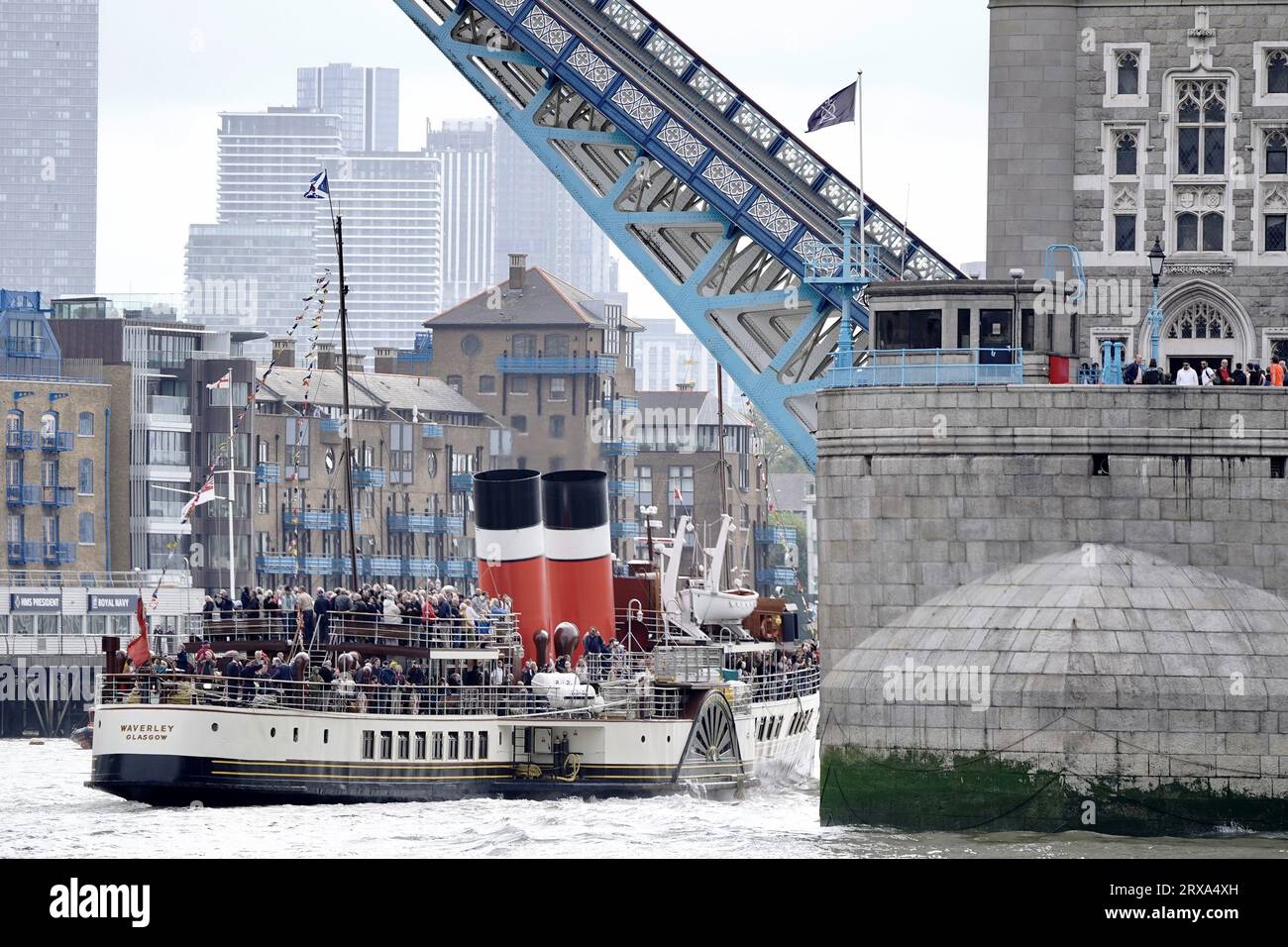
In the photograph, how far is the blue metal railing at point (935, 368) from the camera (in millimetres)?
36906

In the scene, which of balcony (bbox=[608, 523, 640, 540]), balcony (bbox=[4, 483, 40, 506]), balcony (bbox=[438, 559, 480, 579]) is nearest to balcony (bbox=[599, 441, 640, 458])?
balcony (bbox=[608, 523, 640, 540])

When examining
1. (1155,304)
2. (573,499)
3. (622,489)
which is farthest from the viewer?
(622,489)

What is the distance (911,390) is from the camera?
35688 millimetres

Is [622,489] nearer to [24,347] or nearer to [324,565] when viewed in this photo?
[324,565]

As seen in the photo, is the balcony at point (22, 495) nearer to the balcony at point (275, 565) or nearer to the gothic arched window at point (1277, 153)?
the balcony at point (275, 565)

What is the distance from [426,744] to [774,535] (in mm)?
81518

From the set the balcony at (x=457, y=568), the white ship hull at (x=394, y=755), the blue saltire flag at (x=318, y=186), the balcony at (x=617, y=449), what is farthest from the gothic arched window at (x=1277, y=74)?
the balcony at (x=617, y=449)

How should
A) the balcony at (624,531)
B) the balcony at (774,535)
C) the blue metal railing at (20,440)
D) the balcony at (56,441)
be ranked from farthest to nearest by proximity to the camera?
the balcony at (774,535) → the balcony at (624,531) → the balcony at (56,441) → the blue metal railing at (20,440)

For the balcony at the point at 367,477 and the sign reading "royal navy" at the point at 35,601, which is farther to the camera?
the balcony at the point at 367,477

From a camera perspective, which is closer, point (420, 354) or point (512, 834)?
point (512, 834)

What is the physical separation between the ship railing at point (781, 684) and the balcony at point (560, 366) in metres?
65.3

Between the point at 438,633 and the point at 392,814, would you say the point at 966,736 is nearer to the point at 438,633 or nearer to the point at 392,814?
the point at 392,814

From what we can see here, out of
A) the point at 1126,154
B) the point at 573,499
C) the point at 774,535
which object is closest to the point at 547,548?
the point at 573,499

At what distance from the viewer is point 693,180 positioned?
46688 mm
